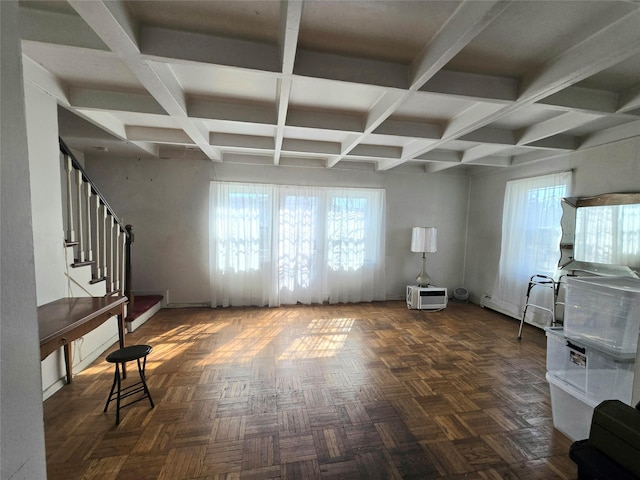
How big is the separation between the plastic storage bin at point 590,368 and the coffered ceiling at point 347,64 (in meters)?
1.75

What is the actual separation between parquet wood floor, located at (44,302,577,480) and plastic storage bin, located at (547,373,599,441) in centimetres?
9

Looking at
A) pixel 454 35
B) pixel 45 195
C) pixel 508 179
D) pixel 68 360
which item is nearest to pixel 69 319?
pixel 68 360

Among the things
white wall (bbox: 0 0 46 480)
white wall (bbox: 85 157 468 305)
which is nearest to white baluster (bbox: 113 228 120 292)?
white wall (bbox: 85 157 468 305)

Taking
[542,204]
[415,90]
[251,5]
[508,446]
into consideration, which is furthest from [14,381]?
[542,204]

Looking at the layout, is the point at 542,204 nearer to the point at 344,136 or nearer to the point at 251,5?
the point at 344,136

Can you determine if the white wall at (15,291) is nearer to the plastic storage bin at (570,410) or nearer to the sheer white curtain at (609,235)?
the plastic storage bin at (570,410)

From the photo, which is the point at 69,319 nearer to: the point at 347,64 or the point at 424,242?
the point at 347,64

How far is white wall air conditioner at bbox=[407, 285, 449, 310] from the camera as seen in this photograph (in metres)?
4.59

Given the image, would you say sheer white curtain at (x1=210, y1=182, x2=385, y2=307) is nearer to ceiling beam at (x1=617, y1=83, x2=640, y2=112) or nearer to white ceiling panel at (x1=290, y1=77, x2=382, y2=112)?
white ceiling panel at (x1=290, y1=77, x2=382, y2=112)

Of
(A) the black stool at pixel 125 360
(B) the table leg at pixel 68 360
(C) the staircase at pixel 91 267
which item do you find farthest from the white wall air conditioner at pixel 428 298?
(B) the table leg at pixel 68 360

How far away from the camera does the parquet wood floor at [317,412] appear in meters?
1.59

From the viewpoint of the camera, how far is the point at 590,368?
1.75m

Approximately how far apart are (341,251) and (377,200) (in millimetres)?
1139

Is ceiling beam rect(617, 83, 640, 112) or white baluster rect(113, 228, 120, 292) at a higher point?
ceiling beam rect(617, 83, 640, 112)
